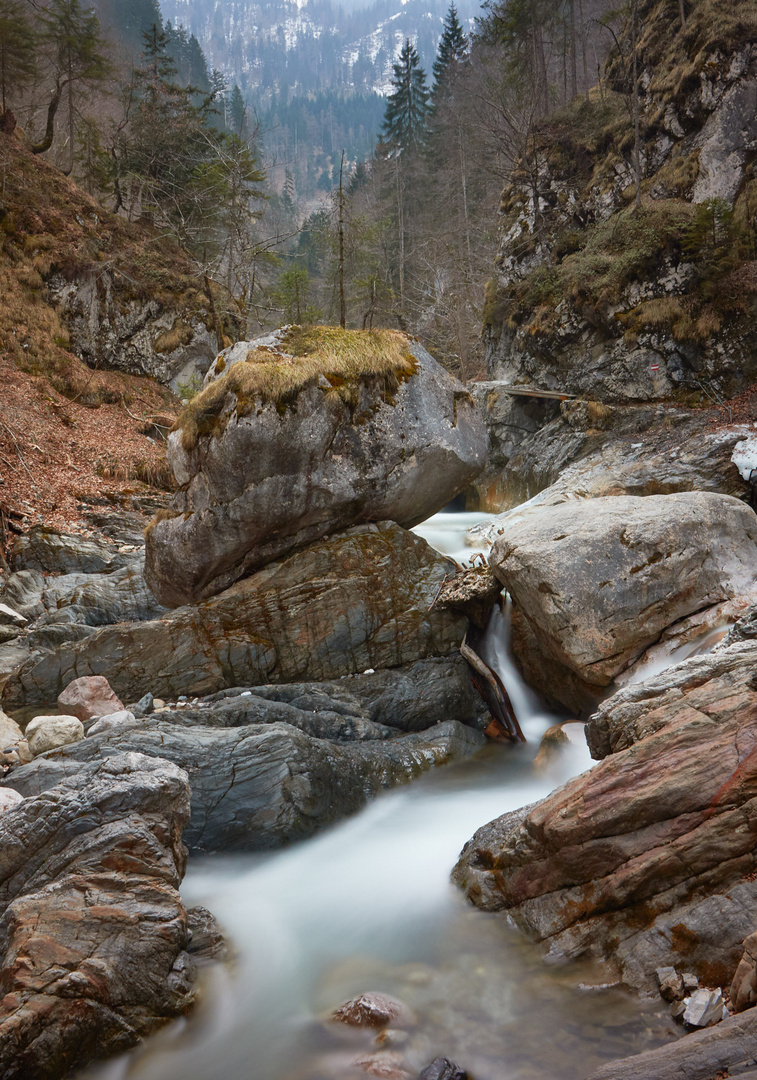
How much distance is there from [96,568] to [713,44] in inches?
831

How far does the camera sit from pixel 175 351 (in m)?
22.0

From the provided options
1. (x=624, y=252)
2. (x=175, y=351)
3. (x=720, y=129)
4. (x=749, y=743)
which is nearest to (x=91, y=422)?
(x=175, y=351)

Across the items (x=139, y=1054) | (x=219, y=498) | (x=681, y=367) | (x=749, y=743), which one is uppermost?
(x=681, y=367)

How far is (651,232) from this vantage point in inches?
651

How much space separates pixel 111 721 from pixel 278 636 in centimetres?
229

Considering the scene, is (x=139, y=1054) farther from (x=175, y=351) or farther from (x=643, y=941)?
(x=175, y=351)

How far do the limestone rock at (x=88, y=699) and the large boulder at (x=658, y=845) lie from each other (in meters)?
4.91

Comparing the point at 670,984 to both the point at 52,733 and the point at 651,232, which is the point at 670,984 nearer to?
the point at 52,733

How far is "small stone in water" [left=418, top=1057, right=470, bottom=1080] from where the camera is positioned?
2859mm

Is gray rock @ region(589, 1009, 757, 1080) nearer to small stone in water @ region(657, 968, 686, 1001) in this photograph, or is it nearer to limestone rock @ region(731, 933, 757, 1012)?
limestone rock @ region(731, 933, 757, 1012)

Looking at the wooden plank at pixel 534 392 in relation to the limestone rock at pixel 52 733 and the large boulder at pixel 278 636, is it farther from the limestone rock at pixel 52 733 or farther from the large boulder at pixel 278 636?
the limestone rock at pixel 52 733

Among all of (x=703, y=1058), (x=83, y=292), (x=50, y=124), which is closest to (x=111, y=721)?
(x=703, y=1058)

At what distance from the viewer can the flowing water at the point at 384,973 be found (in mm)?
3004

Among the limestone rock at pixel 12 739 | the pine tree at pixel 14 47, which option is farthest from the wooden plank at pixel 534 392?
the pine tree at pixel 14 47
